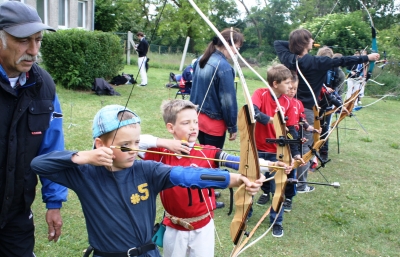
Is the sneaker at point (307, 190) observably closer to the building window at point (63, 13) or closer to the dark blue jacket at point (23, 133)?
the dark blue jacket at point (23, 133)

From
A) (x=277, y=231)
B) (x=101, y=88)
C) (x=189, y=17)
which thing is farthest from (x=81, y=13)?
(x=277, y=231)

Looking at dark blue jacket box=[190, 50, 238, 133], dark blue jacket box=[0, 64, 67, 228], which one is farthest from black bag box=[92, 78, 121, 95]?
dark blue jacket box=[0, 64, 67, 228]

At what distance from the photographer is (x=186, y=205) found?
2.21 metres

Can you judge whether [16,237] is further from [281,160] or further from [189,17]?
[189,17]

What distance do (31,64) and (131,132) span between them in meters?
0.55

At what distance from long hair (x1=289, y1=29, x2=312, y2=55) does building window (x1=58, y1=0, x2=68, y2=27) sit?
44.0ft

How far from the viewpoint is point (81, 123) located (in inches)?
271

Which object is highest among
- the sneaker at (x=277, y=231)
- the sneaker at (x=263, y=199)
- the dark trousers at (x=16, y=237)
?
the dark trousers at (x=16, y=237)

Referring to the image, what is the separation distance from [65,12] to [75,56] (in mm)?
6800

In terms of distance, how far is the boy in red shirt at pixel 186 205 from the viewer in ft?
7.25

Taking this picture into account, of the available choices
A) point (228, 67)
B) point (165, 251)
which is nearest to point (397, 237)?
point (228, 67)

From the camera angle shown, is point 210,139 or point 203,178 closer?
point 203,178

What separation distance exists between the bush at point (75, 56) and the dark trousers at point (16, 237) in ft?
27.4

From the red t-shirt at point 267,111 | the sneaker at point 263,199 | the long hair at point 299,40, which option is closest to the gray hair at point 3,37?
the red t-shirt at point 267,111
